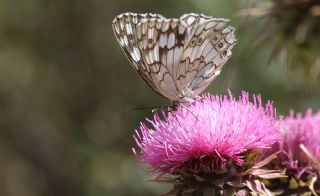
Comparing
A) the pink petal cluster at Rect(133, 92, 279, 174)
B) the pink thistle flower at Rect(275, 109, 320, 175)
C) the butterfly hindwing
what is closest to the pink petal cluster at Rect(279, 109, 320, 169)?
the pink thistle flower at Rect(275, 109, 320, 175)

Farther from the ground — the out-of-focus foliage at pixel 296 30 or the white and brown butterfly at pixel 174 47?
the out-of-focus foliage at pixel 296 30

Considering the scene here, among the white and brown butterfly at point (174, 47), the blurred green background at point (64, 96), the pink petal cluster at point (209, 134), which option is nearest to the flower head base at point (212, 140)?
the pink petal cluster at point (209, 134)

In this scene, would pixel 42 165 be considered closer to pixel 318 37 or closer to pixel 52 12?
pixel 52 12

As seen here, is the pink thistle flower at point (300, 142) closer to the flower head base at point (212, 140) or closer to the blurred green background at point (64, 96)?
the flower head base at point (212, 140)

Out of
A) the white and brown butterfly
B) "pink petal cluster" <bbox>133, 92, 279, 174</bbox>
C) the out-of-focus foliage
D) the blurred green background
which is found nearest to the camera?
"pink petal cluster" <bbox>133, 92, 279, 174</bbox>

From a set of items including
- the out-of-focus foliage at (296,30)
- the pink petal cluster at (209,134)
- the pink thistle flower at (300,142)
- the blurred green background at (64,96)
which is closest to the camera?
the pink petal cluster at (209,134)

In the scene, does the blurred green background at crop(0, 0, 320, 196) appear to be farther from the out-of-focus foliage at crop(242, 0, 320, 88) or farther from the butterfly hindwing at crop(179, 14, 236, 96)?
Answer: the butterfly hindwing at crop(179, 14, 236, 96)
